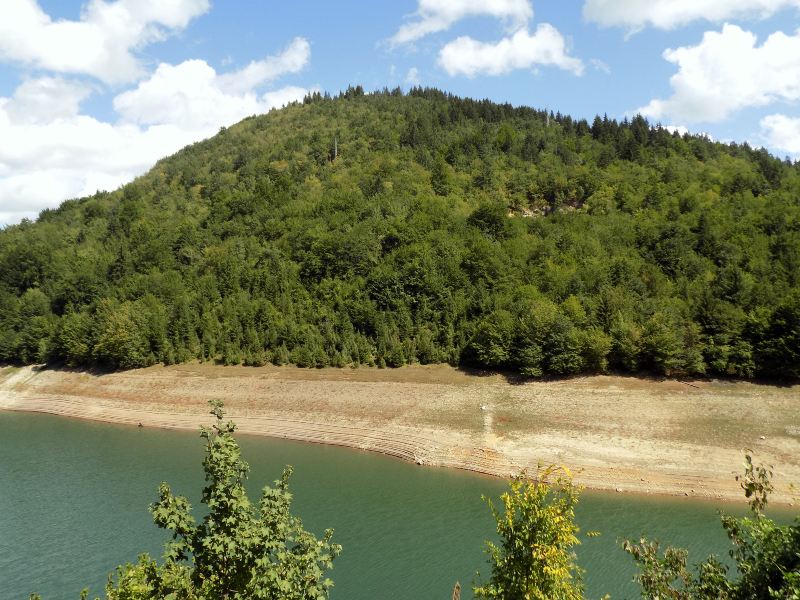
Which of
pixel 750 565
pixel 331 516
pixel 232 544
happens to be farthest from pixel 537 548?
pixel 331 516

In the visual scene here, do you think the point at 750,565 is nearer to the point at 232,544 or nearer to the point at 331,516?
the point at 232,544

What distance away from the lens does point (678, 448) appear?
1294 inches

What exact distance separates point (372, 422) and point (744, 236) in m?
38.7

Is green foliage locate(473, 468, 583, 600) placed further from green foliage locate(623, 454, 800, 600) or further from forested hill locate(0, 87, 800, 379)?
forested hill locate(0, 87, 800, 379)

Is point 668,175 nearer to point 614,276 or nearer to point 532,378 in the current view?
point 614,276

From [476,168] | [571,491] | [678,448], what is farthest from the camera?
[476,168]

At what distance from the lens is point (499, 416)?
38969mm

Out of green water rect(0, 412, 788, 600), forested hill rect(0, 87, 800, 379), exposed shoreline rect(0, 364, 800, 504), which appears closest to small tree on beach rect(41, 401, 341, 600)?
green water rect(0, 412, 788, 600)

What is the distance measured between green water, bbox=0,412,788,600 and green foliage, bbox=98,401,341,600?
471 inches

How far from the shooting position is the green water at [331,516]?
20778mm

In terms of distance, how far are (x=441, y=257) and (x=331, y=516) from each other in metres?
34.6

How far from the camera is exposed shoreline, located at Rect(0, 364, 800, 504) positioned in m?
31.8

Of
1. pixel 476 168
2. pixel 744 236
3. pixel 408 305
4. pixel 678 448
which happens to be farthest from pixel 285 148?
pixel 678 448

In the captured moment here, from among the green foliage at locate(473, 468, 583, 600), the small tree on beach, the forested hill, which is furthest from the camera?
the forested hill
